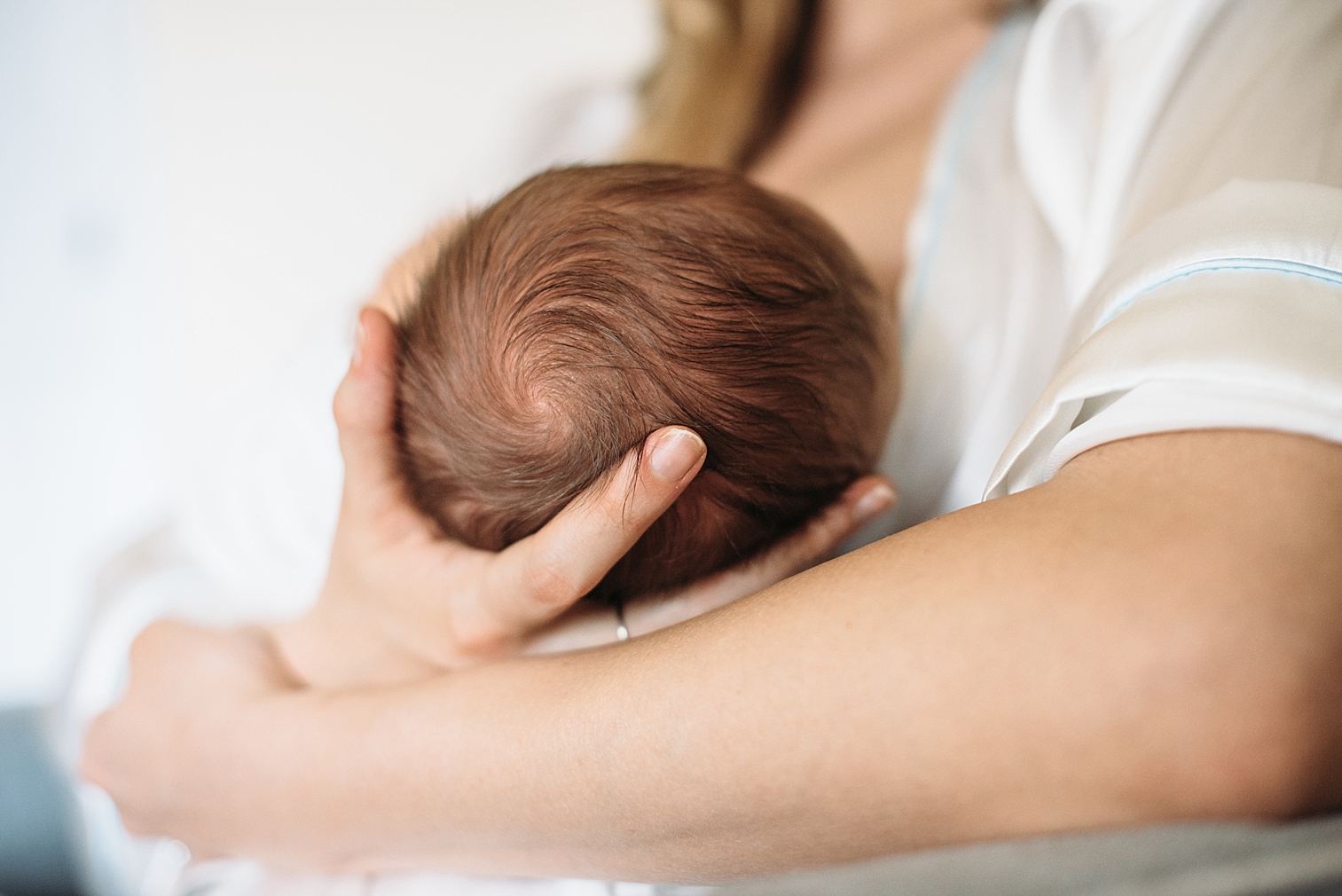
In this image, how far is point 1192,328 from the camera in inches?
14.9

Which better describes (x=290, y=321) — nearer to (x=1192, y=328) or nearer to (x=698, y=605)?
(x=698, y=605)

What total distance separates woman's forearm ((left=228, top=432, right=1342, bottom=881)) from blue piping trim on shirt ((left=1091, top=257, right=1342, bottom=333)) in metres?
0.09

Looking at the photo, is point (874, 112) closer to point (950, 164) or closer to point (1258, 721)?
point (950, 164)

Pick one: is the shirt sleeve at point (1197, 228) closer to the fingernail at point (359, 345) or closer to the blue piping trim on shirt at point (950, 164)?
the blue piping trim on shirt at point (950, 164)

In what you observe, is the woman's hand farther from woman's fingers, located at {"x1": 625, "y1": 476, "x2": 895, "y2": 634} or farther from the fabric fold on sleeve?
the fabric fold on sleeve

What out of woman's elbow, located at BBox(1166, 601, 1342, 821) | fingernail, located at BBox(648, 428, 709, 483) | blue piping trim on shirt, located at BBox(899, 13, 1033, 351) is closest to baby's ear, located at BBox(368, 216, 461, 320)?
fingernail, located at BBox(648, 428, 709, 483)

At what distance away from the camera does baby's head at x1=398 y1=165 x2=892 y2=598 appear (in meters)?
0.51

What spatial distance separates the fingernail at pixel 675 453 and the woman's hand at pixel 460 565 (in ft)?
0.08

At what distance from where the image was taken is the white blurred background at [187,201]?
1773 millimetres

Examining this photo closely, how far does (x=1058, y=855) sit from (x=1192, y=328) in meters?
0.24

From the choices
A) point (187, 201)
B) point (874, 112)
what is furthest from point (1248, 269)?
point (187, 201)

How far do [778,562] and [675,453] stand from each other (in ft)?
0.57

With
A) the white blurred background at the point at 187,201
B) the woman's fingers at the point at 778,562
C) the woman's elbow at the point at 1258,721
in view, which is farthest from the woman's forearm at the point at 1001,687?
the white blurred background at the point at 187,201

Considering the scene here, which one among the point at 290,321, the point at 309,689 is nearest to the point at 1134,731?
the point at 309,689
